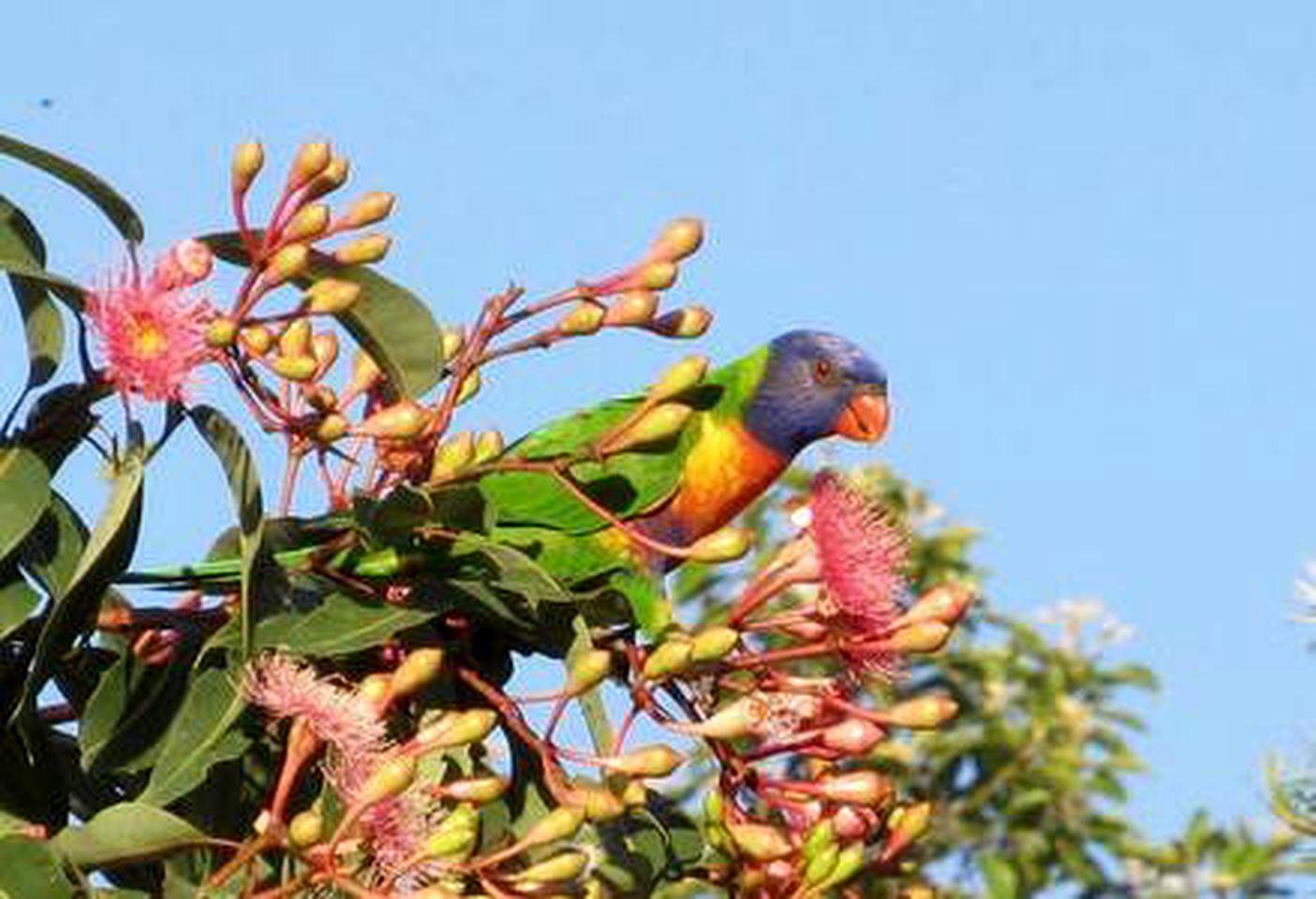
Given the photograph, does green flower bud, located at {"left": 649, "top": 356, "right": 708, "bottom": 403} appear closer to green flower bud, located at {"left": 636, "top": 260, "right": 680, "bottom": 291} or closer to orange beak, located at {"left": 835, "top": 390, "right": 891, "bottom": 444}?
green flower bud, located at {"left": 636, "top": 260, "right": 680, "bottom": 291}

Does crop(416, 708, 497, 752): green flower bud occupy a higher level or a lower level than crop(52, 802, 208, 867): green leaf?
higher

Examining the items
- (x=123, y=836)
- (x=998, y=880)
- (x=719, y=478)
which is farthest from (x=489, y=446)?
(x=998, y=880)

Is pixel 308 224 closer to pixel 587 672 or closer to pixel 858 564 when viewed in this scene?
pixel 587 672

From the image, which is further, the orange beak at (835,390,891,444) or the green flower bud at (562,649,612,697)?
the orange beak at (835,390,891,444)

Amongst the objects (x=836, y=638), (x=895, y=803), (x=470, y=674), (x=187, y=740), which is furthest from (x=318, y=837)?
(x=895, y=803)

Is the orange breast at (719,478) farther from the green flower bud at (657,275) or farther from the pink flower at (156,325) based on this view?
the pink flower at (156,325)

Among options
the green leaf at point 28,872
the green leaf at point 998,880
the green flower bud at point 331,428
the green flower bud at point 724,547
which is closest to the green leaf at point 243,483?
the green flower bud at point 331,428

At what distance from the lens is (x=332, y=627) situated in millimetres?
2559

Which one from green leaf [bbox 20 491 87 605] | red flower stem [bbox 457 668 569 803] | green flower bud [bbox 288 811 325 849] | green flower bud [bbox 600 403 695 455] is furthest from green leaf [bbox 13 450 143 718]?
green flower bud [bbox 600 403 695 455]

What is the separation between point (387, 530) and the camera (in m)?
2.60

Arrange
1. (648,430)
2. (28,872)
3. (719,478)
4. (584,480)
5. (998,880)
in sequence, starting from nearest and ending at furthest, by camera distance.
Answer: (28,872), (648,430), (584,480), (719,478), (998,880)

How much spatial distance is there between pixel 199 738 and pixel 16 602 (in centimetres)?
18

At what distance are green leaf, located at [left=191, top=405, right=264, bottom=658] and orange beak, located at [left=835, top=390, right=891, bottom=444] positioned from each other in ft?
4.73

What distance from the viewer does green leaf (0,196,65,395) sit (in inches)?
101
